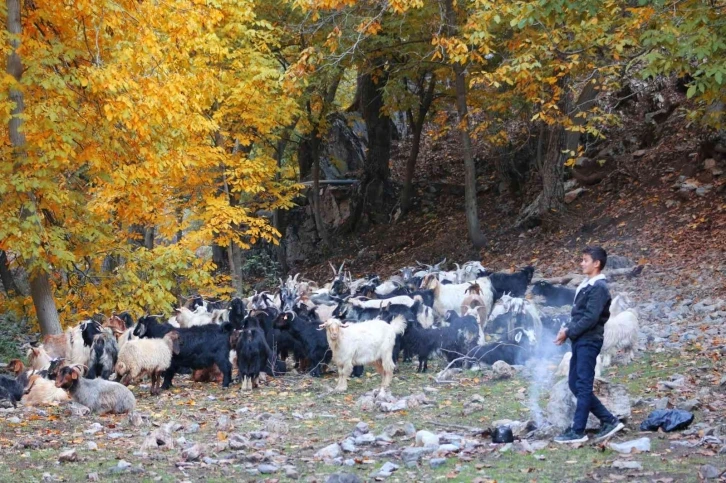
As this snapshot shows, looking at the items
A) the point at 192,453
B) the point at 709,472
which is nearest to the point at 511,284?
the point at 192,453

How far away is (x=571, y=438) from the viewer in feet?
23.5

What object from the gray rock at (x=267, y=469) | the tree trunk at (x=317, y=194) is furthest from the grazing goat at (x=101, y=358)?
the tree trunk at (x=317, y=194)

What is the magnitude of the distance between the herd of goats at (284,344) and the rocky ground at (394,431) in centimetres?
30

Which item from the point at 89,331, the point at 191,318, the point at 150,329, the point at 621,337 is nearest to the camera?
the point at 621,337

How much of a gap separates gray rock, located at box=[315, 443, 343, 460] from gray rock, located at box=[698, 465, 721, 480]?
2939 mm

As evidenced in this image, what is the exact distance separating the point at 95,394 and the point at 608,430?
5659 millimetres

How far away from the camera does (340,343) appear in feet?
37.0

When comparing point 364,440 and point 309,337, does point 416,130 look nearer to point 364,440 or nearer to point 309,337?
point 309,337

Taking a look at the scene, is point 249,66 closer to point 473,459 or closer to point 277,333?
point 277,333

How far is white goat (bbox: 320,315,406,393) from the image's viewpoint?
11273 millimetres

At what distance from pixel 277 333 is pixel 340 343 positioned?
6.06 feet

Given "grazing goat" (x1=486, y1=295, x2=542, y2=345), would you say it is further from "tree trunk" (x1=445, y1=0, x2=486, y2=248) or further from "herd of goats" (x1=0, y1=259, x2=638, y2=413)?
"tree trunk" (x1=445, y1=0, x2=486, y2=248)

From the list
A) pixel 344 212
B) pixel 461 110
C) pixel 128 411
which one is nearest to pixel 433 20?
pixel 461 110

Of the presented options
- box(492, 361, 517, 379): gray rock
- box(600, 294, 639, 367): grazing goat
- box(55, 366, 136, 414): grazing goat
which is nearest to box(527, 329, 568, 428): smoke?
box(492, 361, 517, 379): gray rock
